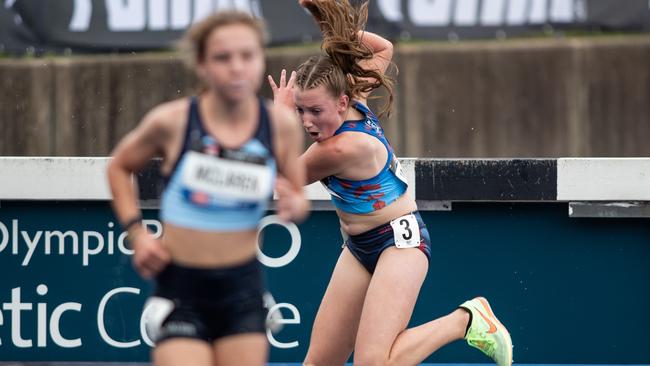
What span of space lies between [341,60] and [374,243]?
0.87m

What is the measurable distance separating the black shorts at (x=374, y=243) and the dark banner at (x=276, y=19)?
4.60m

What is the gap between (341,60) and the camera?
5906mm

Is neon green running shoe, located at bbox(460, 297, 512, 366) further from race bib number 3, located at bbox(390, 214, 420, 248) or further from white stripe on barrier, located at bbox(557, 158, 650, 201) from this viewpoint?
white stripe on barrier, located at bbox(557, 158, 650, 201)

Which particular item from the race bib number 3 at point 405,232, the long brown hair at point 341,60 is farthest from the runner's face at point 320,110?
the race bib number 3 at point 405,232

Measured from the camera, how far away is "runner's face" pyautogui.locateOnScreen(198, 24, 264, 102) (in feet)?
13.6

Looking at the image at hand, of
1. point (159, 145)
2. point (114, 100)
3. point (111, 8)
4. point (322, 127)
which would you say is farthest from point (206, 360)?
point (114, 100)

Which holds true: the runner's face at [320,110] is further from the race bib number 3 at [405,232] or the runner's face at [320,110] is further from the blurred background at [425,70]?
the blurred background at [425,70]

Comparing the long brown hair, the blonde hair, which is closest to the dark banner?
the long brown hair

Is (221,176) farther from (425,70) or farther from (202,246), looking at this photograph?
(425,70)

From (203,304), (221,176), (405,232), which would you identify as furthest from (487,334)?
(221,176)

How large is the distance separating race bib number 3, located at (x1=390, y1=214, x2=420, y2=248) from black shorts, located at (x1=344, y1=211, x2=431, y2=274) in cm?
1

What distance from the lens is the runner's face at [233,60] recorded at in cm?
416

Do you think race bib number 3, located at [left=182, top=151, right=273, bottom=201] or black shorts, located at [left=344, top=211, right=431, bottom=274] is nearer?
race bib number 3, located at [left=182, top=151, right=273, bottom=201]

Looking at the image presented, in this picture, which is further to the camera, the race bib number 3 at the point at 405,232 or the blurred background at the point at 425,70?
the blurred background at the point at 425,70
